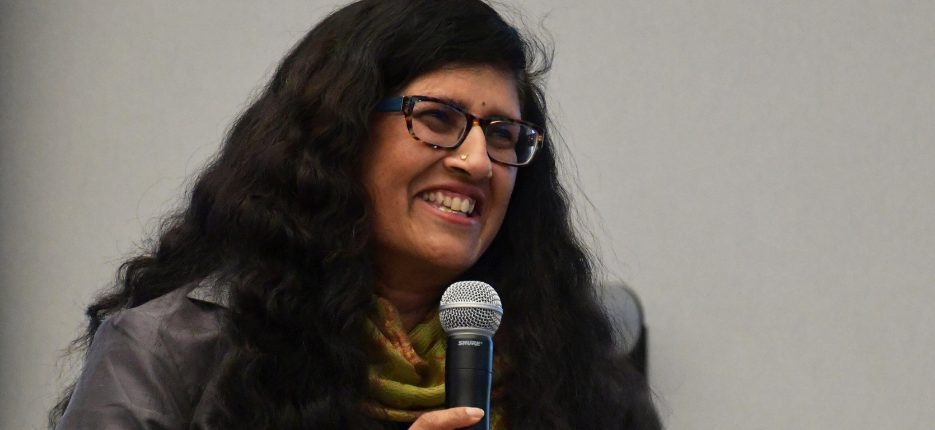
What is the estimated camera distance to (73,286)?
301 cm

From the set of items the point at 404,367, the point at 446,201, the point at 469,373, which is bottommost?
the point at 404,367

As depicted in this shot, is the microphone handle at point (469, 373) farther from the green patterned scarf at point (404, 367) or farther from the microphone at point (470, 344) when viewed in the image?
the green patterned scarf at point (404, 367)

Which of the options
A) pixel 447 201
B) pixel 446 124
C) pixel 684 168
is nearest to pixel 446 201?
pixel 447 201

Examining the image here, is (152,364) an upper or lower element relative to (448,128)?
lower

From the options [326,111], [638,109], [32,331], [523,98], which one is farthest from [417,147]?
[32,331]

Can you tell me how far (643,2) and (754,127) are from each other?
0.38m

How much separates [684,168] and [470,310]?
1.52 m

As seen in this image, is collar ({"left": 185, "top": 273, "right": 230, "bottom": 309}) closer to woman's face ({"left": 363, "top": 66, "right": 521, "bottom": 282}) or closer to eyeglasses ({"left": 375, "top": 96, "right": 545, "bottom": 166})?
woman's face ({"left": 363, "top": 66, "right": 521, "bottom": 282})

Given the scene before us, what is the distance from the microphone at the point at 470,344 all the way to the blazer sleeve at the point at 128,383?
378 millimetres

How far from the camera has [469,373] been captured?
4.36 feet

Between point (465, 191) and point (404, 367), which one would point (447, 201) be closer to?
point (465, 191)

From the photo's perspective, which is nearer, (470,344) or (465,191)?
(470,344)

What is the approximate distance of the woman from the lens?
1.58 m

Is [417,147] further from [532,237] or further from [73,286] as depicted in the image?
[73,286]
